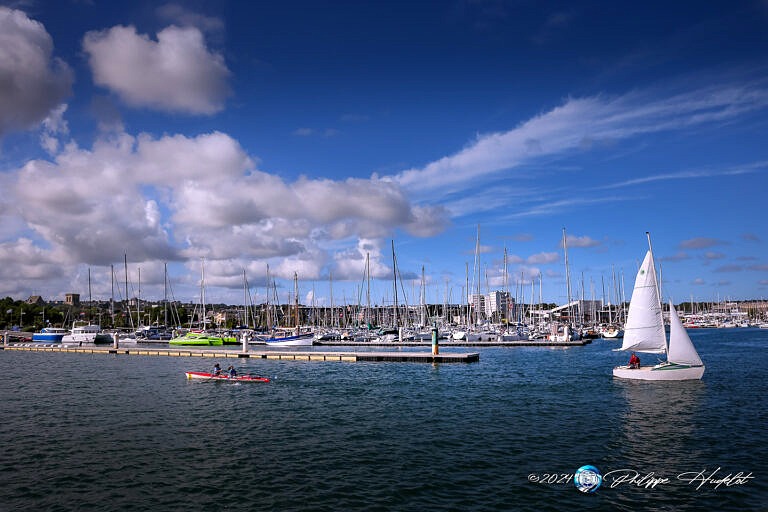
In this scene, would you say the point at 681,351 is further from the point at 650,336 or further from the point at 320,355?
the point at 320,355

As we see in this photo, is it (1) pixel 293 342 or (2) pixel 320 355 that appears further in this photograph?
(1) pixel 293 342

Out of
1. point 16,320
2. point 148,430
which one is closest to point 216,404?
point 148,430

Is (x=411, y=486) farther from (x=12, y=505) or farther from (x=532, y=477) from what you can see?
(x=12, y=505)

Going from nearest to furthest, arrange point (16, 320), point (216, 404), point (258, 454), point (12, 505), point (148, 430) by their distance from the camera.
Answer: point (12, 505) → point (258, 454) → point (148, 430) → point (216, 404) → point (16, 320)

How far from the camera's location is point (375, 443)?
27.9 m

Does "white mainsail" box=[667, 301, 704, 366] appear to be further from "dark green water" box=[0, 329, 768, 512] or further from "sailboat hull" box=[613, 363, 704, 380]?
"dark green water" box=[0, 329, 768, 512]

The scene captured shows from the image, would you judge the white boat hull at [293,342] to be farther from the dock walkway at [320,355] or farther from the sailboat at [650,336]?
the sailboat at [650,336]

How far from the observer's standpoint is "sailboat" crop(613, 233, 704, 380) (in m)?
46.9

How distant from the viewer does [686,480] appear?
21703 millimetres

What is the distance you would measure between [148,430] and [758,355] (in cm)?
9118

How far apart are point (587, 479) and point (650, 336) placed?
33254 mm

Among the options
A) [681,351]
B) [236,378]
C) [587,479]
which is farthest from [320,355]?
[587,479]

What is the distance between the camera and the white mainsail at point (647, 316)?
49219 millimetres

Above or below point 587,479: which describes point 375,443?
below
